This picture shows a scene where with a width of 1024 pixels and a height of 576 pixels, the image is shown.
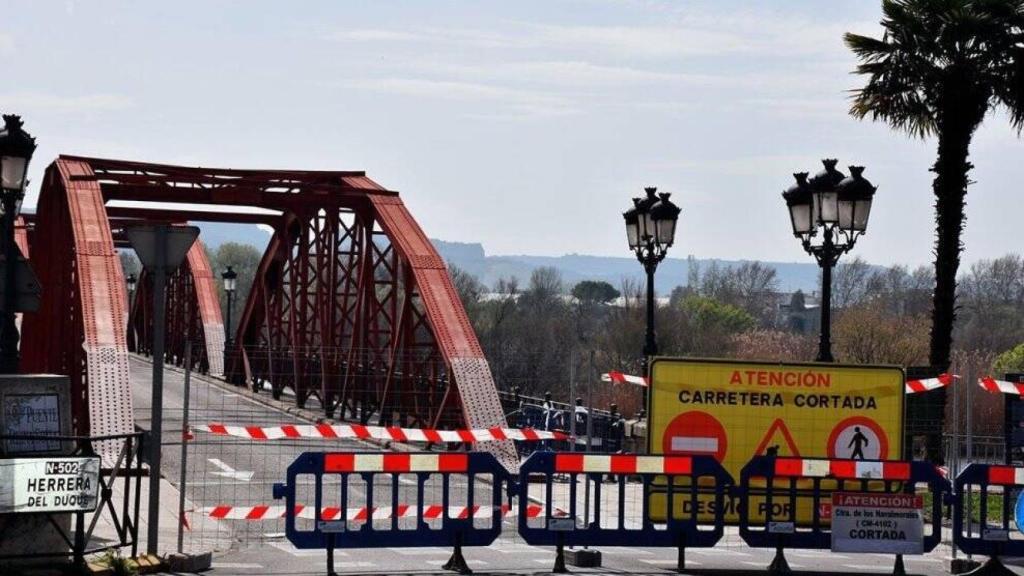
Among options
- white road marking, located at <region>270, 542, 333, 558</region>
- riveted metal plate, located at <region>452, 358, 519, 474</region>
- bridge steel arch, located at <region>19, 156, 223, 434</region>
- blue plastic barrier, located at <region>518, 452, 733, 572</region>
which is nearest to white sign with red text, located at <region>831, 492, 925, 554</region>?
blue plastic barrier, located at <region>518, 452, 733, 572</region>

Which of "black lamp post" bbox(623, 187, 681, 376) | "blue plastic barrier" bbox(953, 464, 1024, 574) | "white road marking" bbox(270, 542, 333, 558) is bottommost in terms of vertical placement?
"white road marking" bbox(270, 542, 333, 558)

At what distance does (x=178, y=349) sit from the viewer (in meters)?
63.7

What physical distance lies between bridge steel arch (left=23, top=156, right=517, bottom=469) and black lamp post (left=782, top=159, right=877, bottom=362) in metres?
5.96

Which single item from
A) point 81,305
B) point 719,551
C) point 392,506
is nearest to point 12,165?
point 392,506

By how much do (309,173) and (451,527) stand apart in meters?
22.1

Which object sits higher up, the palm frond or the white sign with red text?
the palm frond

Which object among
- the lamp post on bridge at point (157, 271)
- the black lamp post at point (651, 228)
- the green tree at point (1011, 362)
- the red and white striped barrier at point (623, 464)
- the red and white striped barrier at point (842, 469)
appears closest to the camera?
the lamp post on bridge at point (157, 271)

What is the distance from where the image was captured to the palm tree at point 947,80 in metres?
27.2

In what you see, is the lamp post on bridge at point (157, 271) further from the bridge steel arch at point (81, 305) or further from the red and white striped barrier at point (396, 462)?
the bridge steel arch at point (81, 305)

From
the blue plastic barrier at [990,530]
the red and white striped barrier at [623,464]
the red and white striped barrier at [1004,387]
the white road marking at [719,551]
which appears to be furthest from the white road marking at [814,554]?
the red and white striped barrier at [623,464]

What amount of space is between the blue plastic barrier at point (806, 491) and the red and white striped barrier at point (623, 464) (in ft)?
1.92

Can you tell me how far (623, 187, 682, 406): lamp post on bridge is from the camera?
23.9 metres

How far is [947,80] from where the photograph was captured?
27484mm

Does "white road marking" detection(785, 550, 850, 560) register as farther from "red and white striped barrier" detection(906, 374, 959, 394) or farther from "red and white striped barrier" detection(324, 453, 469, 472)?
"red and white striped barrier" detection(324, 453, 469, 472)
